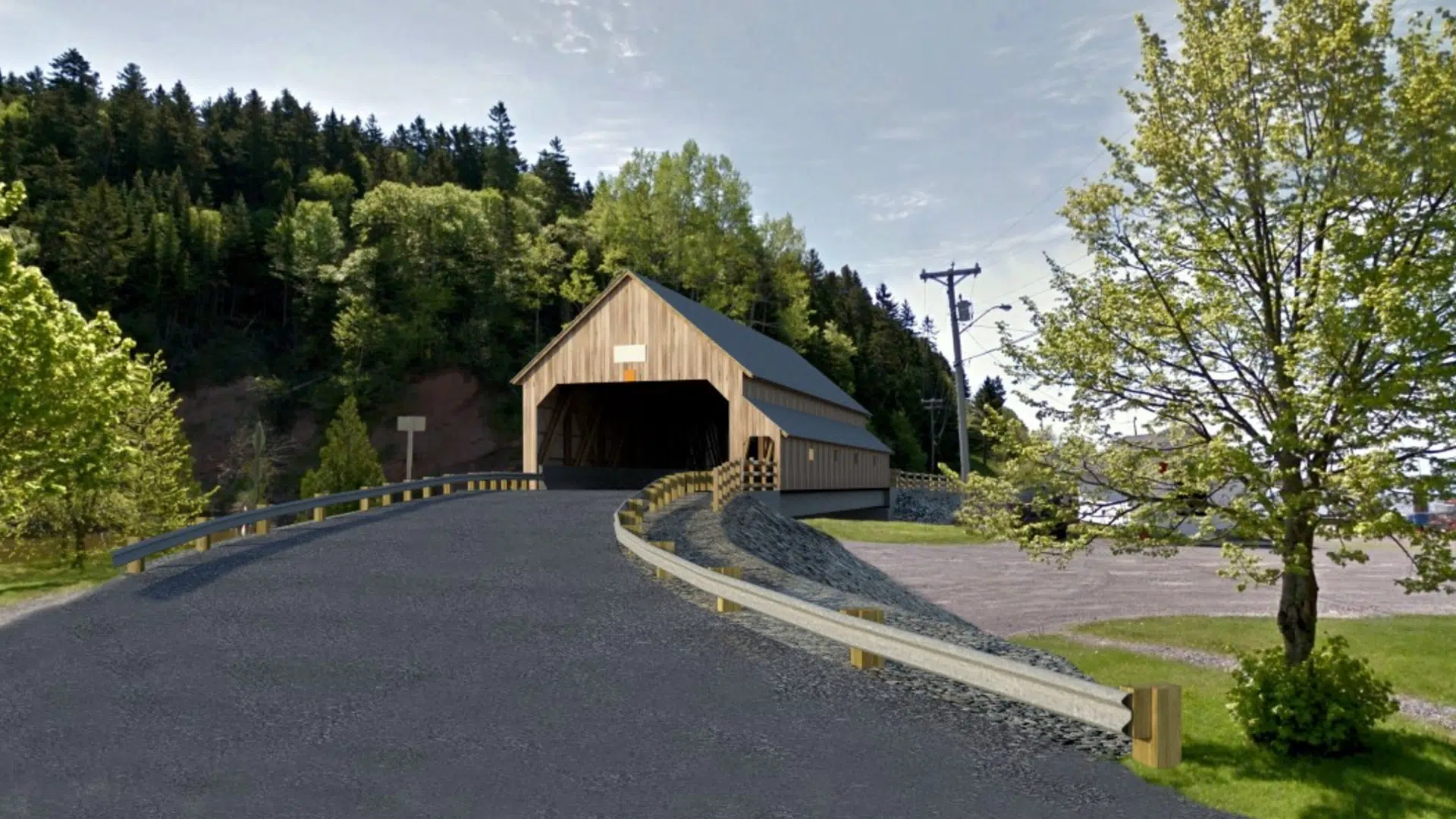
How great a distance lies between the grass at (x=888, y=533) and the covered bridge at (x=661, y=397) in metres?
1.25

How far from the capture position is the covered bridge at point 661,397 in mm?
31141

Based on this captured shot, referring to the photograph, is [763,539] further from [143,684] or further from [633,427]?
[633,427]

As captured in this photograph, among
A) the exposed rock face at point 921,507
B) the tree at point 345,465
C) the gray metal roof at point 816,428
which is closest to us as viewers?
the gray metal roof at point 816,428

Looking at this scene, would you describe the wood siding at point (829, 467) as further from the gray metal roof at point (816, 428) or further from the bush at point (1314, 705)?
the bush at point (1314, 705)

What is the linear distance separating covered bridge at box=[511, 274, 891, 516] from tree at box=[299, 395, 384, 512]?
9.01 meters

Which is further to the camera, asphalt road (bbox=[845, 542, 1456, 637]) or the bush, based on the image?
asphalt road (bbox=[845, 542, 1456, 637])

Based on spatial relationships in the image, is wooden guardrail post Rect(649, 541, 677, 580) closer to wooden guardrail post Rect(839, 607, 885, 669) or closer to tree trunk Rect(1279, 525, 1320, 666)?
wooden guardrail post Rect(839, 607, 885, 669)

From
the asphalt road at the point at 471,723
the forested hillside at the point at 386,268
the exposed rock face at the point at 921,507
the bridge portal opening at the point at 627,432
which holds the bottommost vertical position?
the exposed rock face at the point at 921,507

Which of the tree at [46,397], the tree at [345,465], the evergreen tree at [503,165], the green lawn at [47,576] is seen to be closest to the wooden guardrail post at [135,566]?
the green lawn at [47,576]

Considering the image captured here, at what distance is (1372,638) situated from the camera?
18.2 m

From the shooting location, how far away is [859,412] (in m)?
50.8

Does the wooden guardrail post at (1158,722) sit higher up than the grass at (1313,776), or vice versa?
the wooden guardrail post at (1158,722)

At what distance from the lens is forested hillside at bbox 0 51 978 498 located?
6688 centimetres

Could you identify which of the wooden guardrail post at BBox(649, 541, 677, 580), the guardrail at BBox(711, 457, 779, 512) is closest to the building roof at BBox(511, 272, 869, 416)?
the guardrail at BBox(711, 457, 779, 512)
